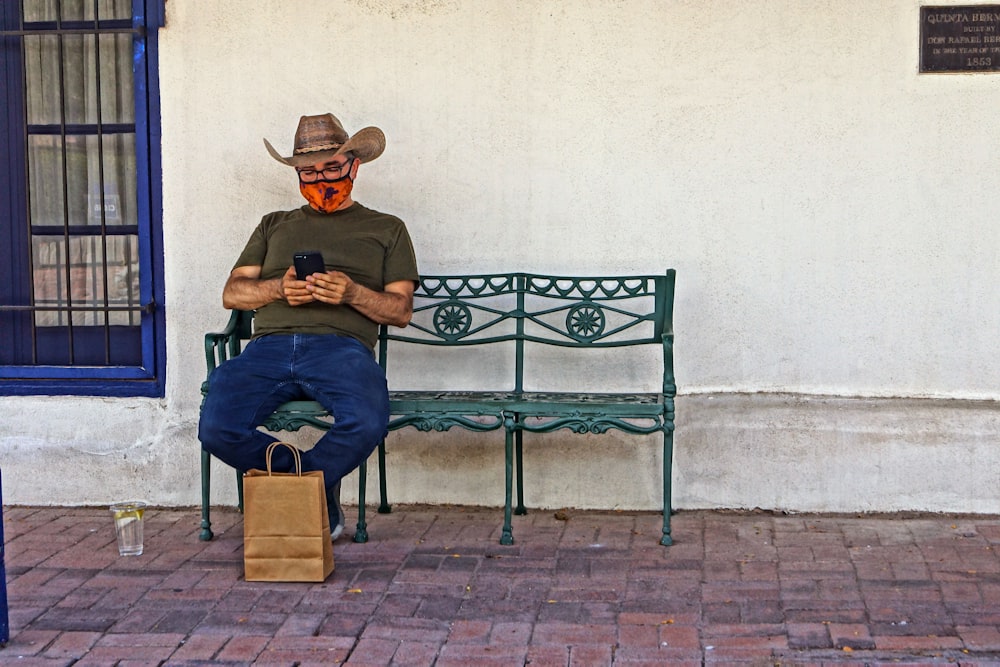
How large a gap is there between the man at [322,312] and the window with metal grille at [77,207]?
2.57 ft

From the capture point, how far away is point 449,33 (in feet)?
17.9

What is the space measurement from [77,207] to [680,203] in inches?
110

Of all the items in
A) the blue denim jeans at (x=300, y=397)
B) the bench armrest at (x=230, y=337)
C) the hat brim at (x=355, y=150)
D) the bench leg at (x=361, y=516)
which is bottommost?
the bench leg at (x=361, y=516)

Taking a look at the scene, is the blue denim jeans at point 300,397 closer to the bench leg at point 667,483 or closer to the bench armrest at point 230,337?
the bench armrest at point 230,337

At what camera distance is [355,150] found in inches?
204

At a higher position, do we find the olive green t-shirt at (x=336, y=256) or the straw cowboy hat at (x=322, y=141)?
the straw cowboy hat at (x=322, y=141)

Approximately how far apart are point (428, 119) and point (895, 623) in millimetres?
2901

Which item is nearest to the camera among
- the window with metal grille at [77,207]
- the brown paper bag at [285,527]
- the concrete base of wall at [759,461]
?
the brown paper bag at [285,527]

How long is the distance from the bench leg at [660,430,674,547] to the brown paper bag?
1369 mm

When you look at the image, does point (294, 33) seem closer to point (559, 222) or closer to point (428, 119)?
point (428, 119)

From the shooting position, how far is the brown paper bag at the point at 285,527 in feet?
14.5

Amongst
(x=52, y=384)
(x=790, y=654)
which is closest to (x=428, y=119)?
(x=52, y=384)

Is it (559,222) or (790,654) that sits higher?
(559,222)

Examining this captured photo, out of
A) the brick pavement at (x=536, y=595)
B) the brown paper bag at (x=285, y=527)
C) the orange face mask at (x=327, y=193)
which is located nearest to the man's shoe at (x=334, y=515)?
the brick pavement at (x=536, y=595)
